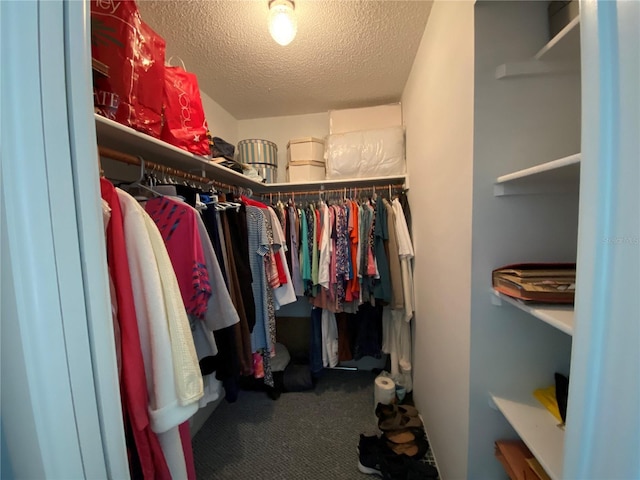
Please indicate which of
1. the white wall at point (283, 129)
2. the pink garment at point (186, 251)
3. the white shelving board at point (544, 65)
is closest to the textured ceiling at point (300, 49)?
the white wall at point (283, 129)

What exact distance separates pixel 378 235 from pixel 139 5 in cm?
176

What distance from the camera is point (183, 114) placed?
110 centimetres

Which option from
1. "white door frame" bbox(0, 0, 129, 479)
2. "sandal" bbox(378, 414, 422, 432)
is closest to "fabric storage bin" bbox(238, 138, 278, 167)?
"white door frame" bbox(0, 0, 129, 479)

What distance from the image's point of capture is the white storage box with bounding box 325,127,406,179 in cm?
176

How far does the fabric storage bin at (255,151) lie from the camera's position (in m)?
1.93

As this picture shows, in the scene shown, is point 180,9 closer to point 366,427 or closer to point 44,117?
point 44,117

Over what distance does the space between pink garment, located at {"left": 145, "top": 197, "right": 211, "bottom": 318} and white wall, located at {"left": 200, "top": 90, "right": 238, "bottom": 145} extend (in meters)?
1.24

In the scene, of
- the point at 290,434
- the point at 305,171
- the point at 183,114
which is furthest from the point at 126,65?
the point at 290,434

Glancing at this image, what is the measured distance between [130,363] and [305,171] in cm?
168

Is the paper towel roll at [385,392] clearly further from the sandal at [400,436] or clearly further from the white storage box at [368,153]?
the white storage box at [368,153]

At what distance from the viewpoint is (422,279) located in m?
1.46

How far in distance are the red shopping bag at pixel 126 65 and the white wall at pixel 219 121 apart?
952 millimetres

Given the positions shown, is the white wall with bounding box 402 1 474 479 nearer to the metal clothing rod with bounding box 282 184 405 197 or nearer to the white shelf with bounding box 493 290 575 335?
the white shelf with bounding box 493 290 575 335

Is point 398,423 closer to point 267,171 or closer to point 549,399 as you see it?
point 549,399
